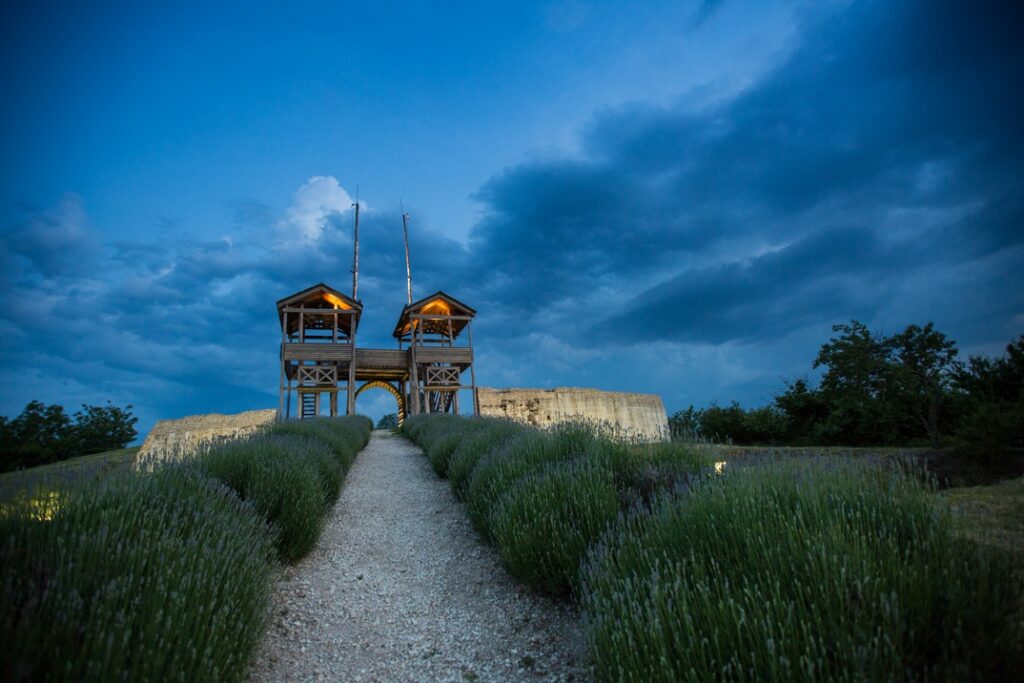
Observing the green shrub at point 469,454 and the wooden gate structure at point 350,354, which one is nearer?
the green shrub at point 469,454

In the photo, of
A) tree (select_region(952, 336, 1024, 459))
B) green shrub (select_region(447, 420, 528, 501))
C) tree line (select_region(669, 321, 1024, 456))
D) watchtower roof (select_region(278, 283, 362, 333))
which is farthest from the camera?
watchtower roof (select_region(278, 283, 362, 333))

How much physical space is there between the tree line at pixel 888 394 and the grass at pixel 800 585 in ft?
33.2

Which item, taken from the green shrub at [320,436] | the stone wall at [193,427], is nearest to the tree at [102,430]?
the stone wall at [193,427]

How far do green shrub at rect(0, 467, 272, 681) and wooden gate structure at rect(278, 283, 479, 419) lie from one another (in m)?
19.0

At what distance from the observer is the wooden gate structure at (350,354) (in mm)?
21562

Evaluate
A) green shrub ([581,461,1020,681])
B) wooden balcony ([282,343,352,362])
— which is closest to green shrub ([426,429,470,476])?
green shrub ([581,461,1020,681])

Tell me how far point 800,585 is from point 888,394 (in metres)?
18.3

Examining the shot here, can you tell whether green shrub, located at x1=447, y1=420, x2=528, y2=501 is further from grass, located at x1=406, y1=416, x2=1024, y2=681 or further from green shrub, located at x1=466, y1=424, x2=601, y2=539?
grass, located at x1=406, y1=416, x2=1024, y2=681

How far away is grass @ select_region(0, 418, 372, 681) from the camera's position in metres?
1.79

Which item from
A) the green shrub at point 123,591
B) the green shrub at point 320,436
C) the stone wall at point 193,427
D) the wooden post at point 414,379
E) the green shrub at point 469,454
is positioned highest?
the wooden post at point 414,379

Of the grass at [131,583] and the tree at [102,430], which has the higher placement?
the tree at [102,430]

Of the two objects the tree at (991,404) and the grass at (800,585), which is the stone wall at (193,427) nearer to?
the grass at (800,585)

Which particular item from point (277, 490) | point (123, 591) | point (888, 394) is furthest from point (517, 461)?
point (888, 394)

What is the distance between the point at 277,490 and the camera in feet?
16.9
